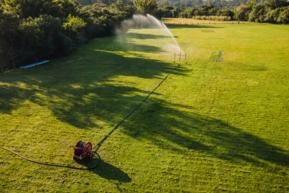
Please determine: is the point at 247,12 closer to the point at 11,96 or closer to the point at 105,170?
the point at 11,96

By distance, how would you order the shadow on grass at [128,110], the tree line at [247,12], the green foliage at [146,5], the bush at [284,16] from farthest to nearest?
the green foliage at [146,5] < the tree line at [247,12] < the bush at [284,16] < the shadow on grass at [128,110]

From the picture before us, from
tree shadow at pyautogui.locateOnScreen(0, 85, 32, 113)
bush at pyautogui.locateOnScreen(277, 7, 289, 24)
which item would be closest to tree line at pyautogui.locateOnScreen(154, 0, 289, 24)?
bush at pyautogui.locateOnScreen(277, 7, 289, 24)

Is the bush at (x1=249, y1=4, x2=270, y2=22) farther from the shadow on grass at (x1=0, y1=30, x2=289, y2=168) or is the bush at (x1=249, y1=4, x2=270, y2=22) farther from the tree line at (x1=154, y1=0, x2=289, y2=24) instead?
the shadow on grass at (x1=0, y1=30, x2=289, y2=168)

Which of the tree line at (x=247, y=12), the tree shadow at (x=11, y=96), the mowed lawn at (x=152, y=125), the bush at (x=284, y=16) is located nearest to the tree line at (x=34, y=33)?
the mowed lawn at (x=152, y=125)

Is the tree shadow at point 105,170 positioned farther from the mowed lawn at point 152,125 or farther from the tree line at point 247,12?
the tree line at point 247,12

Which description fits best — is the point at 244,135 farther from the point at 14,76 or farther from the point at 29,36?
the point at 29,36

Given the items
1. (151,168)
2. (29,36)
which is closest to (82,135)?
(151,168)
